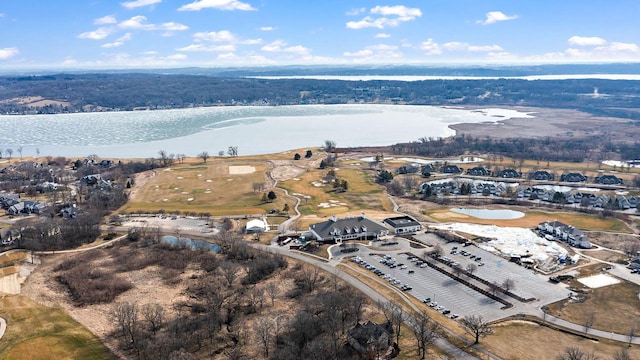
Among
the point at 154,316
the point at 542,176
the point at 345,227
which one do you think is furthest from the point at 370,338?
the point at 542,176

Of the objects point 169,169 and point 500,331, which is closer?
point 500,331

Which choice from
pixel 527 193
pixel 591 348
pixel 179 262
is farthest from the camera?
pixel 527 193

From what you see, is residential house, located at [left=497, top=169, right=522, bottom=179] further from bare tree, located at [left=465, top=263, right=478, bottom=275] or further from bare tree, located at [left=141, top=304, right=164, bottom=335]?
bare tree, located at [left=141, top=304, right=164, bottom=335]

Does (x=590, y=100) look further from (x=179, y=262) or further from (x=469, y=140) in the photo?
(x=179, y=262)

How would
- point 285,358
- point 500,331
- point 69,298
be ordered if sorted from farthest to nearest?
1. point 69,298
2. point 500,331
3. point 285,358

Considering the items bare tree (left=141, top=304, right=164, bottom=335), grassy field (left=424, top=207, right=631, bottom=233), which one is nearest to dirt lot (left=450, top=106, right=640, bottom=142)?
grassy field (left=424, top=207, right=631, bottom=233)

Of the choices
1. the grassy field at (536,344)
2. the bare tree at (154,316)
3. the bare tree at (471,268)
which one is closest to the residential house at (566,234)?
the bare tree at (471,268)

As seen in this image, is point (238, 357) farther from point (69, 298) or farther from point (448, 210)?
point (448, 210)

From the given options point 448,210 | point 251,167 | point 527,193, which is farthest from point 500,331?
point 251,167

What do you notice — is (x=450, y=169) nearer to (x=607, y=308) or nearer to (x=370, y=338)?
(x=607, y=308)
